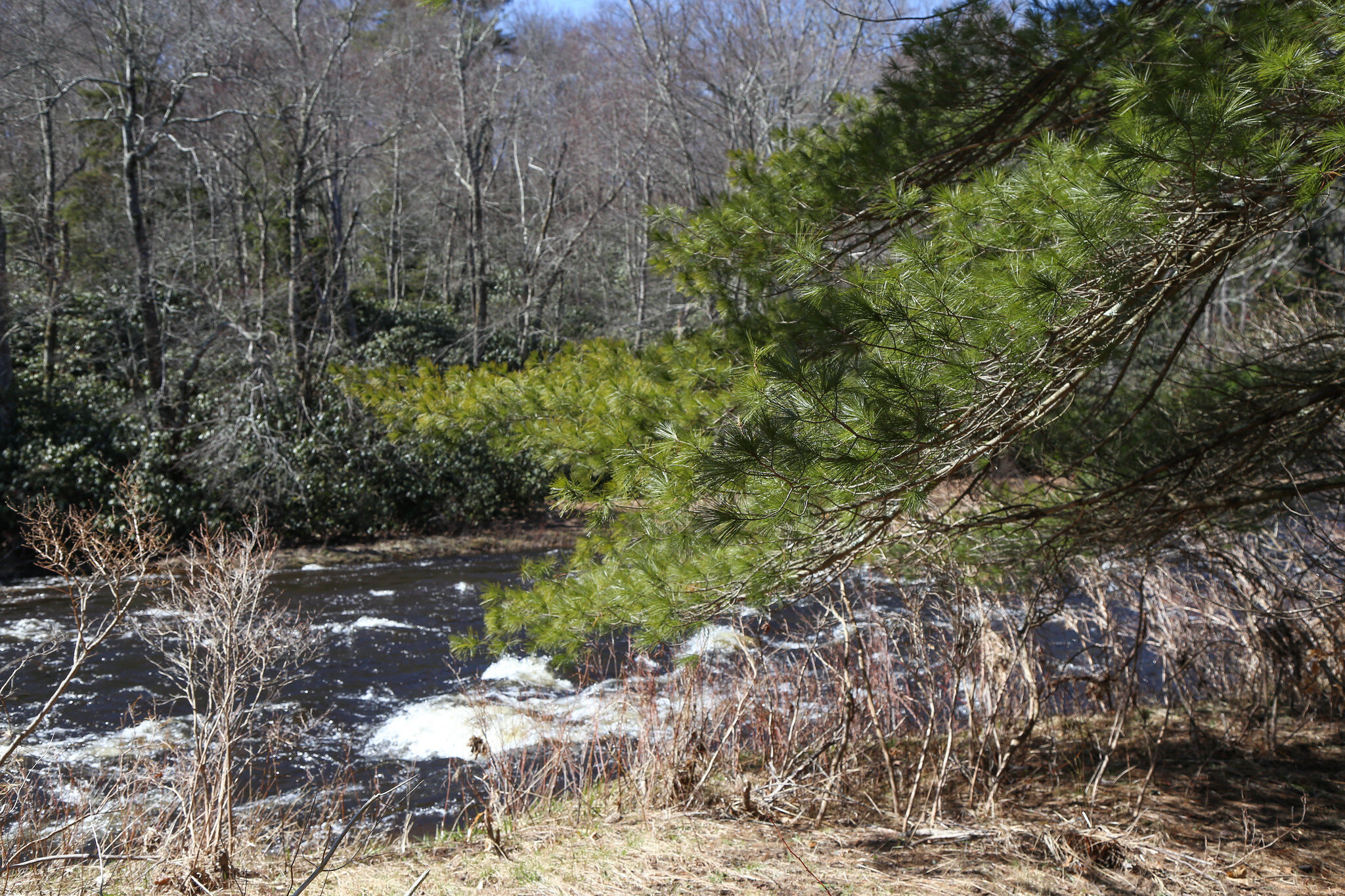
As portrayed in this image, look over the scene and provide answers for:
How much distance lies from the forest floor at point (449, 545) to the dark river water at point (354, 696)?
5.98ft

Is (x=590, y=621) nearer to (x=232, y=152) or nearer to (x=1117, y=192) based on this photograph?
(x=1117, y=192)

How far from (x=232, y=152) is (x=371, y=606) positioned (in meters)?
8.58

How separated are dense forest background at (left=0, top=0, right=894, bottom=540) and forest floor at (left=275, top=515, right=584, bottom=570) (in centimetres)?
38

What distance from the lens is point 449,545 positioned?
1397 centimetres

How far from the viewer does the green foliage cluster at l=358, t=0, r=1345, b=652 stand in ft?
8.50

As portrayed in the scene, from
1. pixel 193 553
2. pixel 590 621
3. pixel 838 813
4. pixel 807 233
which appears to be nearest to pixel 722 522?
pixel 590 621

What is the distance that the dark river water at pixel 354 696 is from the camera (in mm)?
6113

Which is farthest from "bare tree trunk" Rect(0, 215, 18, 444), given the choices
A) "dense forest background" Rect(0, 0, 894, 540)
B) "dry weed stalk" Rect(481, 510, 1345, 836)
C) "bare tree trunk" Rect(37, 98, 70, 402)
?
"dry weed stalk" Rect(481, 510, 1345, 836)

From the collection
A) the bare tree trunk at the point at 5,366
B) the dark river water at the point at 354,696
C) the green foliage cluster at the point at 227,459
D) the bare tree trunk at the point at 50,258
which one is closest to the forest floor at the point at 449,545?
the green foliage cluster at the point at 227,459

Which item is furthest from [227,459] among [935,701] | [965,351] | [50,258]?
[965,351]

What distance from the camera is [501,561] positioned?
43.7 ft

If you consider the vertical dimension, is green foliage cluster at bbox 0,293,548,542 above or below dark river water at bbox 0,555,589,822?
above

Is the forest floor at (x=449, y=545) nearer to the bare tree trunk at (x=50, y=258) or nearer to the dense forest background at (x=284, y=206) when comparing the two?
the dense forest background at (x=284, y=206)

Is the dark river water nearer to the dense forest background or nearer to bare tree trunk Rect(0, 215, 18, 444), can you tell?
bare tree trunk Rect(0, 215, 18, 444)
